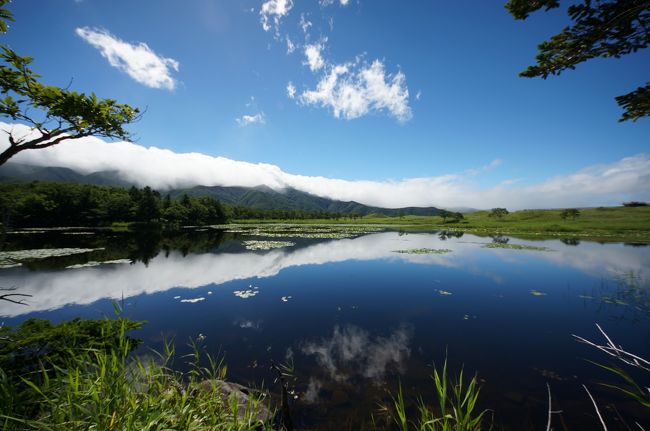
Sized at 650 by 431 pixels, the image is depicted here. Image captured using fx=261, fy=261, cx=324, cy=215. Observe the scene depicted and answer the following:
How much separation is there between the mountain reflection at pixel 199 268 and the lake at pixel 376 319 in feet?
0.67

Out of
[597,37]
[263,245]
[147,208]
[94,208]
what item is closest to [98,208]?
[94,208]

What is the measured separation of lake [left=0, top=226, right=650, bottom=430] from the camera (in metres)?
8.70

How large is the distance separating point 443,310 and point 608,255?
118ft

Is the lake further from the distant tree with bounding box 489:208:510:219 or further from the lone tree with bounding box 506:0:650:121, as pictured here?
the distant tree with bounding box 489:208:510:219

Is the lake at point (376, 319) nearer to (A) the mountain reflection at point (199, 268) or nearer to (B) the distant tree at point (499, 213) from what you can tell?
(A) the mountain reflection at point (199, 268)

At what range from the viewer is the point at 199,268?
85.8 feet

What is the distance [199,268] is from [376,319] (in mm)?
19362

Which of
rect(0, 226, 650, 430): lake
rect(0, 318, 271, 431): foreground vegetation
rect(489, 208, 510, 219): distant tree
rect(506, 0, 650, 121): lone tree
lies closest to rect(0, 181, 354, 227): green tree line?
rect(0, 226, 650, 430): lake

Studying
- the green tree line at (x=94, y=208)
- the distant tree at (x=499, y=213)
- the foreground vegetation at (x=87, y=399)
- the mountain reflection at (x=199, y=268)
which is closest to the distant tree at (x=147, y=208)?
the green tree line at (x=94, y=208)

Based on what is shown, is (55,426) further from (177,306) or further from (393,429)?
(177,306)

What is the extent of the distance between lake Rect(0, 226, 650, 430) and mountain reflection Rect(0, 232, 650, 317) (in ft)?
0.67

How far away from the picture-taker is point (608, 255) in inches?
1364

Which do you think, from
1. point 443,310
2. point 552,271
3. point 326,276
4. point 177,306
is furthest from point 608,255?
point 177,306

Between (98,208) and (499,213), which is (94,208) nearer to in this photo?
(98,208)
